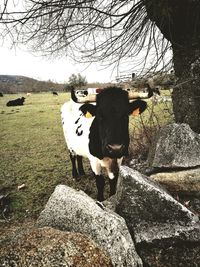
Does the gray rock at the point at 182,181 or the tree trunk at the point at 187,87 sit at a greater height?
the tree trunk at the point at 187,87

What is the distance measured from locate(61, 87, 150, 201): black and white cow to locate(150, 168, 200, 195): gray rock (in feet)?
2.33

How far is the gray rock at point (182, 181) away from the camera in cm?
499

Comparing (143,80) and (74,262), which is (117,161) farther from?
(74,262)

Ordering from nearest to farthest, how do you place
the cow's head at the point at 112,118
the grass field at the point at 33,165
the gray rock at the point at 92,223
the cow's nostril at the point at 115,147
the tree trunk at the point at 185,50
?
the gray rock at the point at 92,223 → the cow's nostril at the point at 115,147 → the cow's head at the point at 112,118 → the grass field at the point at 33,165 → the tree trunk at the point at 185,50

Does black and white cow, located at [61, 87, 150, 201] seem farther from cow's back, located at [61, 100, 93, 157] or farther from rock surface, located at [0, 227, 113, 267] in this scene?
rock surface, located at [0, 227, 113, 267]

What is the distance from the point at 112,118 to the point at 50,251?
2.40 m

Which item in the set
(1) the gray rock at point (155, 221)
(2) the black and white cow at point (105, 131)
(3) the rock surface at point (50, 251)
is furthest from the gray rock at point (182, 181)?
(3) the rock surface at point (50, 251)

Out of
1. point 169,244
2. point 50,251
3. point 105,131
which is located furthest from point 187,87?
point 50,251

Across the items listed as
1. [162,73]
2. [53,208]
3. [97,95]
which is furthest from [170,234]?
[162,73]

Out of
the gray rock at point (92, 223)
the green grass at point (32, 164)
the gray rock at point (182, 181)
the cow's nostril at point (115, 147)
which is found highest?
the cow's nostril at point (115, 147)

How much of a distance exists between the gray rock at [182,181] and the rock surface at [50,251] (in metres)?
2.38

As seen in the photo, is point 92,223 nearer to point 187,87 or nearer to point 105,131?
point 105,131

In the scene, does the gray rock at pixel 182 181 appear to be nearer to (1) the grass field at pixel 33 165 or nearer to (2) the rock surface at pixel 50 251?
(1) the grass field at pixel 33 165

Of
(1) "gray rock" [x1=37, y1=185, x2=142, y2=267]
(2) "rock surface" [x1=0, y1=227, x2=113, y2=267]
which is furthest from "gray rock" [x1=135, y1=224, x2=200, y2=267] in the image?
(2) "rock surface" [x1=0, y1=227, x2=113, y2=267]
